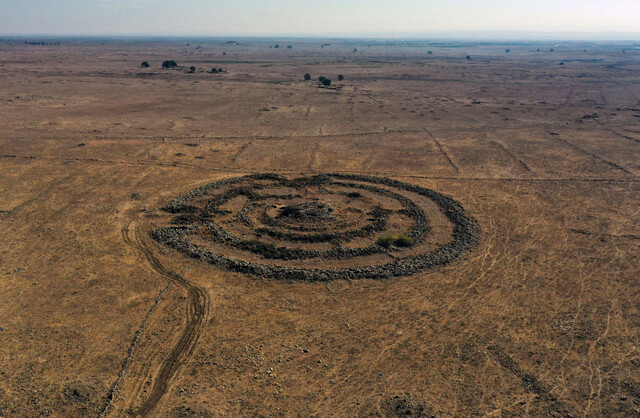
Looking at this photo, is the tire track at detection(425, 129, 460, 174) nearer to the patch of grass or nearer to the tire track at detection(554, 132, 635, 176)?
the tire track at detection(554, 132, 635, 176)

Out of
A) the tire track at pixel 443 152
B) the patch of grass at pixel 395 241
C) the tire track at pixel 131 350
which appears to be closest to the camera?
the tire track at pixel 131 350

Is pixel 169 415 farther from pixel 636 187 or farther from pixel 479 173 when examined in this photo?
pixel 636 187

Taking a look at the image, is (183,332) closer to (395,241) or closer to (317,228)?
(317,228)

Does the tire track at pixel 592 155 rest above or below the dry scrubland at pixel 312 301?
above

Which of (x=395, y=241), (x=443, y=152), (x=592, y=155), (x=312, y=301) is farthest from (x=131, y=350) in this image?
(x=592, y=155)

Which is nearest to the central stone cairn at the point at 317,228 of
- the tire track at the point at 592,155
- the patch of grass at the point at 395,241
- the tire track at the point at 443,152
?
the patch of grass at the point at 395,241

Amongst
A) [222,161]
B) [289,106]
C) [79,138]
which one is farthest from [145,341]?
[289,106]

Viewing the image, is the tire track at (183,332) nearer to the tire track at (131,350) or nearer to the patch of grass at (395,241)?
the tire track at (131,350)
